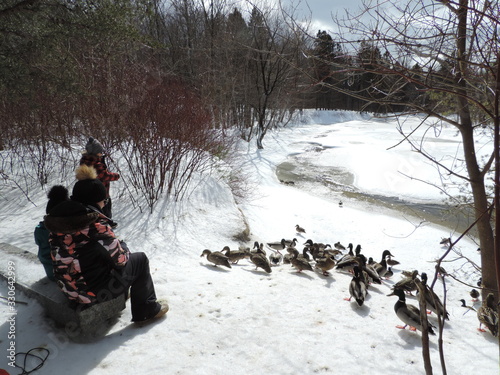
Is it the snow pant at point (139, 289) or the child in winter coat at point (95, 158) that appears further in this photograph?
the child in winter coat at point (95, 158)

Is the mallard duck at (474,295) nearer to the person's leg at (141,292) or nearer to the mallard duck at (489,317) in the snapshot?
the mallard duck at (489,317)

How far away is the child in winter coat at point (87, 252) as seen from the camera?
266 centimetres

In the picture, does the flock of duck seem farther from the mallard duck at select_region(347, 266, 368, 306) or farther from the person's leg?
the person's leg

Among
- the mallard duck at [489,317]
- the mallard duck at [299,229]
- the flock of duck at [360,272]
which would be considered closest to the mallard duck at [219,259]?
the flock of duck at [360,272]

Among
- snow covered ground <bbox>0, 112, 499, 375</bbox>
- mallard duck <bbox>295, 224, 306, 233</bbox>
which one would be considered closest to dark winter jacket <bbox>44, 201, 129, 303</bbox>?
snow covered ground <bbox>0, 112, 499, 375</bbox>

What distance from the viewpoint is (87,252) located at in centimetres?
279

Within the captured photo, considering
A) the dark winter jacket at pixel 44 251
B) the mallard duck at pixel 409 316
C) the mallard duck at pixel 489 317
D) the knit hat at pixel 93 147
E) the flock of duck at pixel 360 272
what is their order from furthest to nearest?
the knit hat at pixel 93 147 → the mallard duck at pixel 489 317 → the flock of duck at pixel 360 272 → the mallard duck at pixel 409 316 → the dark winter jacket at pixel 44 251

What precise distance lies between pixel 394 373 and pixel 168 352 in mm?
2060

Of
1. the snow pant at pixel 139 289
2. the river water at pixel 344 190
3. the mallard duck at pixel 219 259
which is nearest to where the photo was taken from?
the snow pant at pixel 139 289

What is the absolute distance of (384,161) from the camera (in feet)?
69.9

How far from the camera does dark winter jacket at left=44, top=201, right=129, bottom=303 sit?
265 cm

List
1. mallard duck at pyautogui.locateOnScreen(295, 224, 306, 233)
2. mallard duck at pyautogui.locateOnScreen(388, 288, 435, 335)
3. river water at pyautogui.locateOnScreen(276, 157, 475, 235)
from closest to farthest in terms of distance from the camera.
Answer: mallard duck at pyautogui.locateOnScreen(388, 288, 435, 335) → mallard duck at pyautogui.locateOnScreen(295, 224, 306, 233) → river water at pyautogui.locateOnScreen(276, 157, 475, 235)

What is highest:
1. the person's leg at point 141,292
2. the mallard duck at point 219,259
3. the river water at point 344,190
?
the person's leg at point 141,292

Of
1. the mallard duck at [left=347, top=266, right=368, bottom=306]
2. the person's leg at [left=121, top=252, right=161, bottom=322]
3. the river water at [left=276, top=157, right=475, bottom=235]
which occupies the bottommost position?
the river water at [left=276, top=157, right=475, bottom=235]
